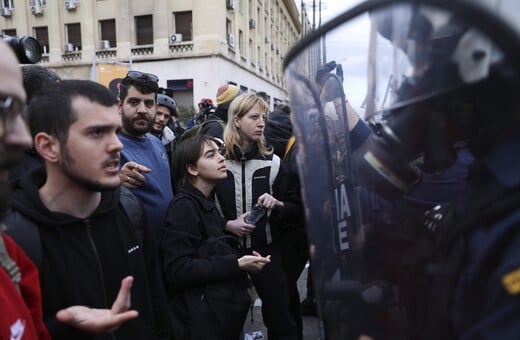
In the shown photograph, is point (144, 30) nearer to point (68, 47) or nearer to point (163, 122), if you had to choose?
point (68, 47)

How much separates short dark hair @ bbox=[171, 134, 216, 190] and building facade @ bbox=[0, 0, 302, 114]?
60.8ft

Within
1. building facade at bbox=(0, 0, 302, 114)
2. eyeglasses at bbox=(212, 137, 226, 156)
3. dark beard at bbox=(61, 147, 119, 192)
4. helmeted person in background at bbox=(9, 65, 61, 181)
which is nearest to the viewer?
dark beard at bbox=(61, 147, 119, 192)

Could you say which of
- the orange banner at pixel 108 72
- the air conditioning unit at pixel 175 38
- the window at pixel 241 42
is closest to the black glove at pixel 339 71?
the orange banner at pixel 108 72

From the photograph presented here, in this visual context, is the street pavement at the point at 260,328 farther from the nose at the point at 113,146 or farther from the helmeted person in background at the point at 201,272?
the nose at the point at 113,146

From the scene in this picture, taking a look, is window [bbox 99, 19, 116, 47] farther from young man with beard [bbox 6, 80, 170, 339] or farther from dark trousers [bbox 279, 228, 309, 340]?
young man with beard [bbox 6, 80, 170, 339]

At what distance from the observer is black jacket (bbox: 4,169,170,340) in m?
1.35

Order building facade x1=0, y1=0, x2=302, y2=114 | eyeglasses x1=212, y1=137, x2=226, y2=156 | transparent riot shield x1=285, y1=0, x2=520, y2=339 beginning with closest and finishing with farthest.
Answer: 1. transparent riot shield x1=285, y1=0, x2=520, y2=339
2. eyeglasses x1=212, y1=137, x2=226, y2=156
3. building facade x1=0, y1=0, x2=302, y2=114

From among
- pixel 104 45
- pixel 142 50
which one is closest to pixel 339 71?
pixel 142 50

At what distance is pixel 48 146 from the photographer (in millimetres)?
1461

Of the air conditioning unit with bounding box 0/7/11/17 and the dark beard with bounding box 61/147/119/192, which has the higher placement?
the air conditioning unit with bounding box 0/7/11/17

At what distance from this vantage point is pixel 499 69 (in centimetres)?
53

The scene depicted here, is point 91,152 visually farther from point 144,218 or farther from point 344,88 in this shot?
point 344,88

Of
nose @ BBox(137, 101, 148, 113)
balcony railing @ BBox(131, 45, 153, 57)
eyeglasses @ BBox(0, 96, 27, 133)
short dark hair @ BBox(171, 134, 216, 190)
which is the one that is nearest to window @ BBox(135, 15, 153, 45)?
balcony railing @ BBox(131, 45, 153, 57)

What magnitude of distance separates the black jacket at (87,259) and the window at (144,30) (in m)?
22.0
